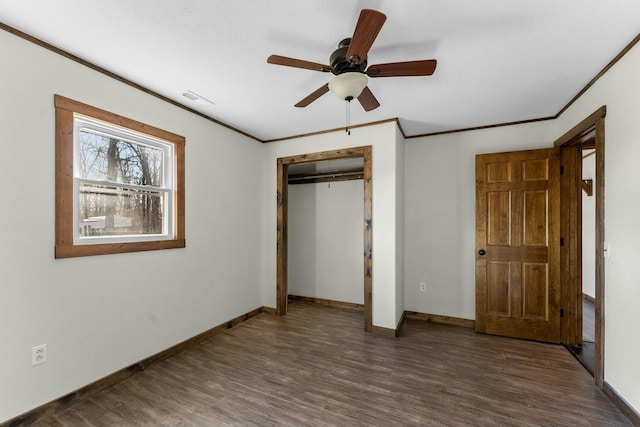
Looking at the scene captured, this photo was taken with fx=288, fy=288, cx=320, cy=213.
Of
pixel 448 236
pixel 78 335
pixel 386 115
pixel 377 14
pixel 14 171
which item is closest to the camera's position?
pixel 377 14

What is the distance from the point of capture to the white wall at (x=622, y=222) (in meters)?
1.96

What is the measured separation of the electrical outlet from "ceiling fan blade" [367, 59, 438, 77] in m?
2.90

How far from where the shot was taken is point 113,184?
2.52m

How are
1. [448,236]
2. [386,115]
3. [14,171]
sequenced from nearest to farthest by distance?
1. [14,171]
2. [386,115]
3. [448,236]

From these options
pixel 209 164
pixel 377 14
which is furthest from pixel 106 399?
pixel 377 14

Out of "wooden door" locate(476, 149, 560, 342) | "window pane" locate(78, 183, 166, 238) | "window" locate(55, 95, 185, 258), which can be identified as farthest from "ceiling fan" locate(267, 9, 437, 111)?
"wooden door" locate(476, 149, 560, 342)

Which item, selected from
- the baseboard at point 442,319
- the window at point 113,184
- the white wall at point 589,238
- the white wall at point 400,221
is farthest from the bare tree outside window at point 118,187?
the white wall at point 589,238

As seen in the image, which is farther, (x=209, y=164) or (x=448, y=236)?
(x=448, y=236)

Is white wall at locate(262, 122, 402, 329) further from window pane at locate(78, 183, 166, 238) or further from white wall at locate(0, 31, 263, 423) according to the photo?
window pane at locate(78, 183, 166, 238)

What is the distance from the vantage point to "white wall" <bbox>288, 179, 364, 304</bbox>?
15.3 feet

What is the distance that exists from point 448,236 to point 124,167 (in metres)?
3.79

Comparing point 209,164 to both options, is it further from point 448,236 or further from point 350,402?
point 448,236

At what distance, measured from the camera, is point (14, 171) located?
1881 millimetres

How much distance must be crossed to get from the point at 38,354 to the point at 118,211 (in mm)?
1166
